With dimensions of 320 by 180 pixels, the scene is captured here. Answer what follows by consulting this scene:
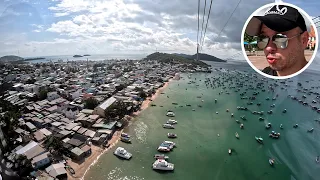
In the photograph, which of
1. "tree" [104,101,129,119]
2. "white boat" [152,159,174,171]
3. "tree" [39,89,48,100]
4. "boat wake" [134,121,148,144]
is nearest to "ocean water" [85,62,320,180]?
"boat wake" [134,121,148,144]

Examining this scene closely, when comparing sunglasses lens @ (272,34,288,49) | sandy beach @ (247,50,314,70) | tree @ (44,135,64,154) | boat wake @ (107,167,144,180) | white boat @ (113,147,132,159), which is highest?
sunglasses lens @ (272,34,288,49)

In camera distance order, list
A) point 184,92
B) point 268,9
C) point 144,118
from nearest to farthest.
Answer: point 268,9 < point 144,118 < point 184,92

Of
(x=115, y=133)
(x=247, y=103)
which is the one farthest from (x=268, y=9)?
(x=247, y=103)

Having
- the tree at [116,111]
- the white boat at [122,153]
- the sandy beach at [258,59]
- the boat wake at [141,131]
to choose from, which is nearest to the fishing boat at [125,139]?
the boat wake at [141,131]

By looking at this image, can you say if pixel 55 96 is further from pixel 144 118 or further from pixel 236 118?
pixel 236 118

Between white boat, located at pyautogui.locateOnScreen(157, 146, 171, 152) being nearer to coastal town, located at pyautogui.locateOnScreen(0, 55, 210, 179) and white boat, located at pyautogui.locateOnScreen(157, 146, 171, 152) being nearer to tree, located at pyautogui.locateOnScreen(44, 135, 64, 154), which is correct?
coastal town, located at pyautogui.locateOnScreen(0, 55, 210, 179)

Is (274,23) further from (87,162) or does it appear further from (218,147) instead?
(218,147)
